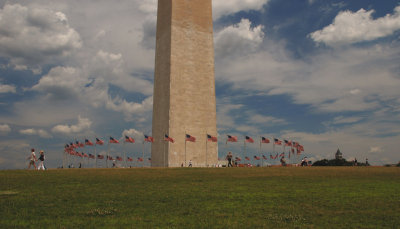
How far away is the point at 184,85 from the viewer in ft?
177

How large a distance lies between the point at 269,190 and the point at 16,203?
10.0 metres

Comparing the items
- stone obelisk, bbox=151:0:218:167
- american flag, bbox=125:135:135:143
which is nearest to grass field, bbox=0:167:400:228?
american flag, bbox=125:135:135:143

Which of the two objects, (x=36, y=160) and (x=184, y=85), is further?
(x=184, y=85)

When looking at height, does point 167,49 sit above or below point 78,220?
above

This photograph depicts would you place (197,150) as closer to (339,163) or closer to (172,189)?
(339,163)

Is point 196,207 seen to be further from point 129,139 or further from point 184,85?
point 184,85

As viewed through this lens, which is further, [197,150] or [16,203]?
[197,150]


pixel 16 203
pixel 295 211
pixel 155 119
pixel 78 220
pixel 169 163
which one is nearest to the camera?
pixel 78 220

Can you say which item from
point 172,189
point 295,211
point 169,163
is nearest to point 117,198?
point 172,189

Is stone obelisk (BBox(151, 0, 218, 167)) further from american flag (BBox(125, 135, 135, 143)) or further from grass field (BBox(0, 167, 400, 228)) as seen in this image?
grass field (BBox(0, 167, 400, 228))

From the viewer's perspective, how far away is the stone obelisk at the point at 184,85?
52.7 meters

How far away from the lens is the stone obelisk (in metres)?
52.7

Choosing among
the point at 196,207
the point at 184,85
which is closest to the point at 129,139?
the point at 184,85

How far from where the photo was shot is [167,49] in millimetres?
54531
